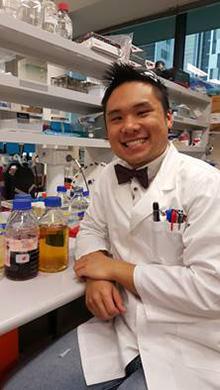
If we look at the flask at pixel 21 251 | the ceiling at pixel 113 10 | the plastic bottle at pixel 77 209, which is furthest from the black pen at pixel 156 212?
the ceiling at pixel 113 10

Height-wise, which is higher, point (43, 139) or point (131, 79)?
point (131, 79)

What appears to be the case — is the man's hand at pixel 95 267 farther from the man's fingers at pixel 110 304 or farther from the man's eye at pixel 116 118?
the man's eye at pixel 116 118

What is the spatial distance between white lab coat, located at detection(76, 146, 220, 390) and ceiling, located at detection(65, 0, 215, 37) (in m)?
2.60

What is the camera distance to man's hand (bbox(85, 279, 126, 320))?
85 cm

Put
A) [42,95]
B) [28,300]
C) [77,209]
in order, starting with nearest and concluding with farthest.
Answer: [28,300], [42,95], [77,209]

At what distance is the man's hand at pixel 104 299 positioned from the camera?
33.4 inches

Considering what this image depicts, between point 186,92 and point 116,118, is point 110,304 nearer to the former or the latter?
point 116,118

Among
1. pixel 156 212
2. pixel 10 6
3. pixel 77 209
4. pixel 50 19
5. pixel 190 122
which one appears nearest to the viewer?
pixel 156 212

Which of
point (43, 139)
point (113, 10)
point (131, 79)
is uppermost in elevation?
point (113, 10)

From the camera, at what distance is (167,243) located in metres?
0.86

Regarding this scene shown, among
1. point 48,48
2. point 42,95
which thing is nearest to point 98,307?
point 42,95

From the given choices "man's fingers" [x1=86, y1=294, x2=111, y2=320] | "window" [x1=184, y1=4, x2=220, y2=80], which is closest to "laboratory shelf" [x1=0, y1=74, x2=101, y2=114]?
"man's fingers" [x1=86, y1=294, x2=111, y2=320]

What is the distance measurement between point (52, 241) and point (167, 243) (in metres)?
0.38

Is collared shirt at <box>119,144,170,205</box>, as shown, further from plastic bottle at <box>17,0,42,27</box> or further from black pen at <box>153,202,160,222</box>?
plastic bottle at <box>17,0,42,27</box>
